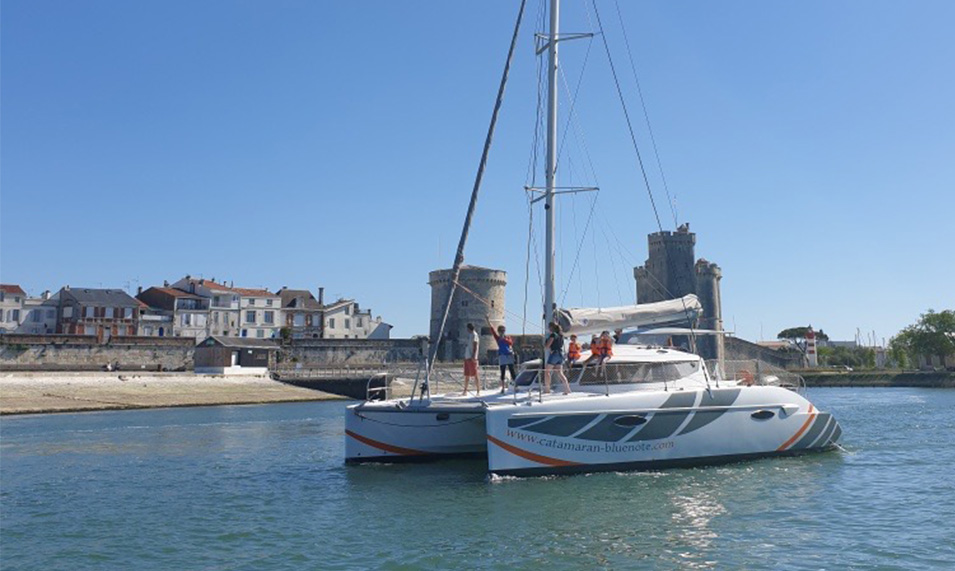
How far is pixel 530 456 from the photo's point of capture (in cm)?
1386

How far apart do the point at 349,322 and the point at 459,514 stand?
7589cm

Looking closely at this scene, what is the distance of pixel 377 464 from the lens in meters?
16.4

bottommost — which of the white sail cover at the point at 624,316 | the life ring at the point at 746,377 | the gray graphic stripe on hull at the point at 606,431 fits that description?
the gray graphic stripe on hull at the point at 606,431

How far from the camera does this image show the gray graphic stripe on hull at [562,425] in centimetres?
1387

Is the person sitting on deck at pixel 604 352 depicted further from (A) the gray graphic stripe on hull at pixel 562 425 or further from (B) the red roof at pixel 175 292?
(B) the red roof at pixel 175 292

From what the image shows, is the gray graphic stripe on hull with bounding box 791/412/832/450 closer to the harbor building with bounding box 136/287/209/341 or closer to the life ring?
the life ring

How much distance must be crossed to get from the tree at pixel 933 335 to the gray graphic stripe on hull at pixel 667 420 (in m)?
83.2

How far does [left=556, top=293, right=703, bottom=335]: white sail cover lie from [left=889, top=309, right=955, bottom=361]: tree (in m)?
78.4

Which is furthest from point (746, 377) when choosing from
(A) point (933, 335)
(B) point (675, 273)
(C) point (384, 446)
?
(A) point (933, 335)

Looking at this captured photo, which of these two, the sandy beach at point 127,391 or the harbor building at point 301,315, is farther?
the harbor building at point 301,315

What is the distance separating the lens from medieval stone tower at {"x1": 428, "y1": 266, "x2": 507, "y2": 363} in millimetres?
70062

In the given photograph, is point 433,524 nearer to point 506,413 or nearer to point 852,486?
point 506,413

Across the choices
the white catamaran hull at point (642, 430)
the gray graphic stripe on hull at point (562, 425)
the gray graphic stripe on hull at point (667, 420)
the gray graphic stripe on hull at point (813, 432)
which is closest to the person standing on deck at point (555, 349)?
the white catamaran hull at point (642, 430)

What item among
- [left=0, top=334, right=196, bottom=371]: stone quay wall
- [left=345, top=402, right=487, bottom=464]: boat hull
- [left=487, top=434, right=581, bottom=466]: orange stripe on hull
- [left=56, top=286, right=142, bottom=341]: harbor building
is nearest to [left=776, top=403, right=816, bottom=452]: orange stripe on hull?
[left=487, top=434, right=581, bottom=466]: orange stripe on hull
